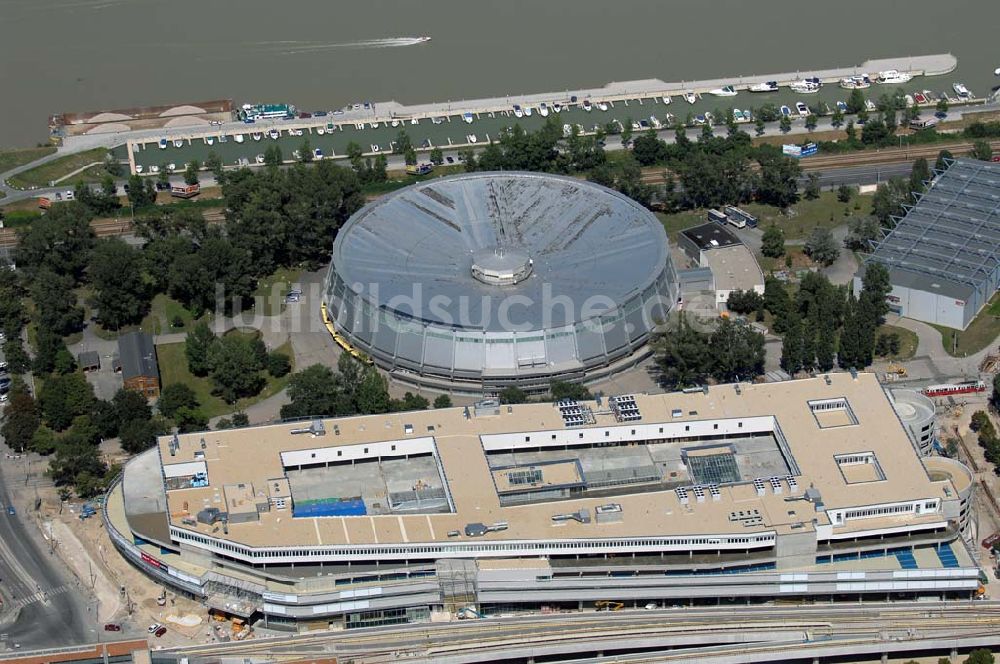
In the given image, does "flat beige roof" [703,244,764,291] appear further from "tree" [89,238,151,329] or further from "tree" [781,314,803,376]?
"tree" [89,238,151,329]

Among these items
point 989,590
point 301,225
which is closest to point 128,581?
point 301,225

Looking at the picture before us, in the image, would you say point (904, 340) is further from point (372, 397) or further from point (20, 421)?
point (20, 421)

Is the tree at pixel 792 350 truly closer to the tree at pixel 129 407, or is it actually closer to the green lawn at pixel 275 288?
the green lawn at pixel 275 288

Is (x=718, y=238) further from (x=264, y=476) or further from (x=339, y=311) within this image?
(x=264, y=476)

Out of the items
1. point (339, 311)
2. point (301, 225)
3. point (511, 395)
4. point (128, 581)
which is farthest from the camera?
point (301, 225)

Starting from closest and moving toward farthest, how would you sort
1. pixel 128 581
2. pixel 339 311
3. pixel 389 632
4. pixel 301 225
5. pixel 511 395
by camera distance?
pixel 389 632 → pixel 128 581 → pixel 511 395 → pixel 339 311 → pixel 301 225

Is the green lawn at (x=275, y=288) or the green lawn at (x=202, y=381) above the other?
the green lawn at (x=275, y=288)

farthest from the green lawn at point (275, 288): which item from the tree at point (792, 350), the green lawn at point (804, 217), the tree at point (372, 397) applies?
the green lawn at point (804, 217)
